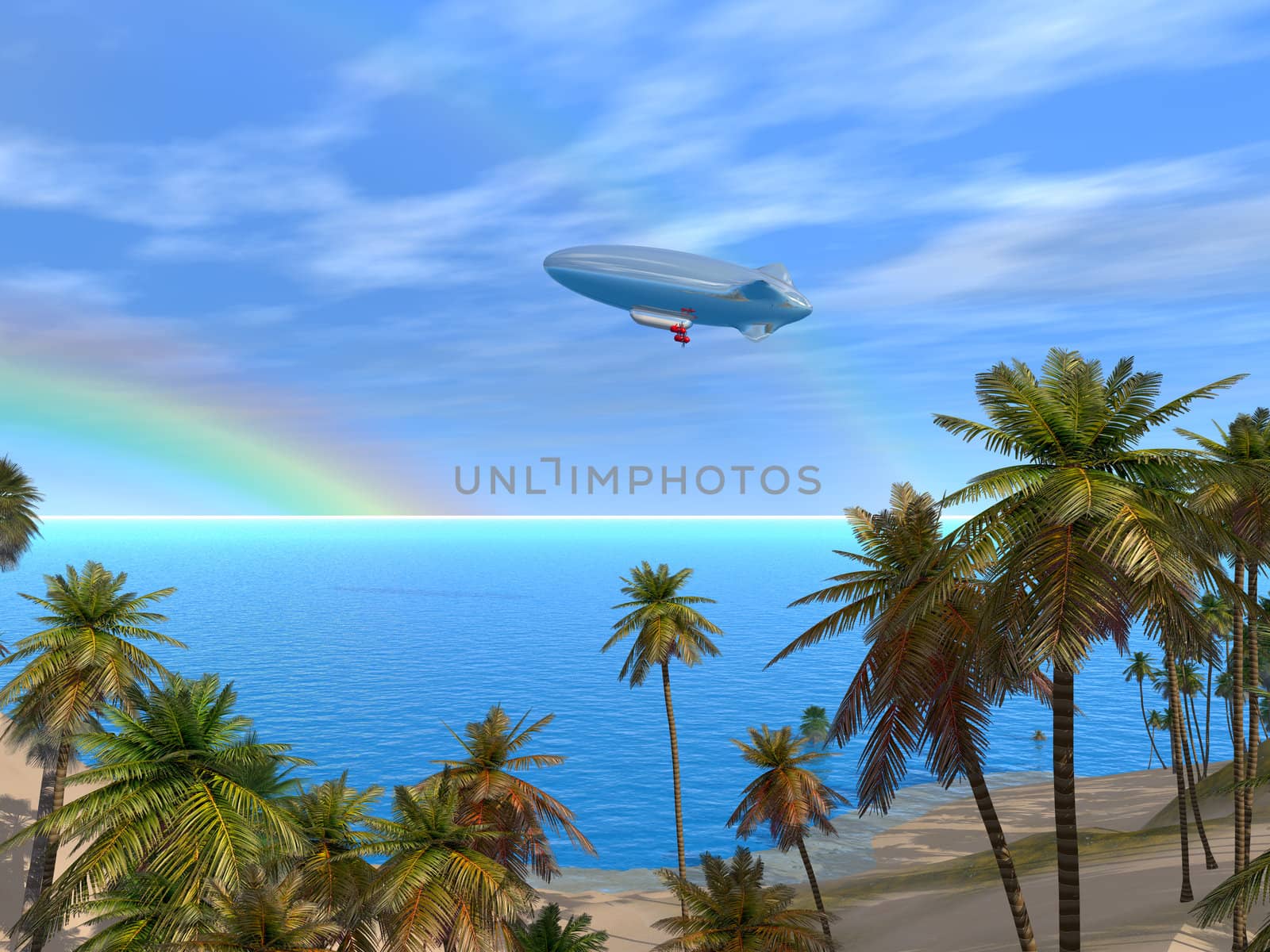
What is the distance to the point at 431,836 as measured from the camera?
21.1 m

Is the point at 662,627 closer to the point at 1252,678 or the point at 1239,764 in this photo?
the point at 1239,764

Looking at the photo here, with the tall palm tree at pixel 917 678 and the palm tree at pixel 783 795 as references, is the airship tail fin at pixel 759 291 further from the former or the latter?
the tall palm tree at pixel 917 678

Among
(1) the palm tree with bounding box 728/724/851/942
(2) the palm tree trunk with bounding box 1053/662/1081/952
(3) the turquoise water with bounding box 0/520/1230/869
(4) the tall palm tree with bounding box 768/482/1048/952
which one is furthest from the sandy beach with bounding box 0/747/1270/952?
(3) the turquoise water with bounding box 0/520/1230/869

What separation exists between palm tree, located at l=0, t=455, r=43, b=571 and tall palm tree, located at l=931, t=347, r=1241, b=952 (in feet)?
192

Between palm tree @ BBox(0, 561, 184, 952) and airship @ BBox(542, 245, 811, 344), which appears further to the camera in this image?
airship @ BBox(542, 245, 811, 344)

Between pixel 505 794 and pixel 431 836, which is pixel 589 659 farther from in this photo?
pixel 431 836

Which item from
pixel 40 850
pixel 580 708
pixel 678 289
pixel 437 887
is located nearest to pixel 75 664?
pixel 437 887

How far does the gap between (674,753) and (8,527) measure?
44.9 m

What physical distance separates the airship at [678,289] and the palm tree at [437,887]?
138ft

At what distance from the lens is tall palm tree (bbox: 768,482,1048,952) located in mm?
20375

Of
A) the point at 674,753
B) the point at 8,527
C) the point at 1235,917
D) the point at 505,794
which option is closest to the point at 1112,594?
the point at 1235,917

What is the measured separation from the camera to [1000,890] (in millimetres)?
42469

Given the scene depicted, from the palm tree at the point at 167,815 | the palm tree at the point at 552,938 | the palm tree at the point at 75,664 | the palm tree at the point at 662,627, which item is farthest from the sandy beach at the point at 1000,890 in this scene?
the palm tree at the point at 75,664

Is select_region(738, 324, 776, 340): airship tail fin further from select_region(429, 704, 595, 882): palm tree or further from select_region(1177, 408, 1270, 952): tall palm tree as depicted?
select_region(429, 704, 595, 882): palm tree
